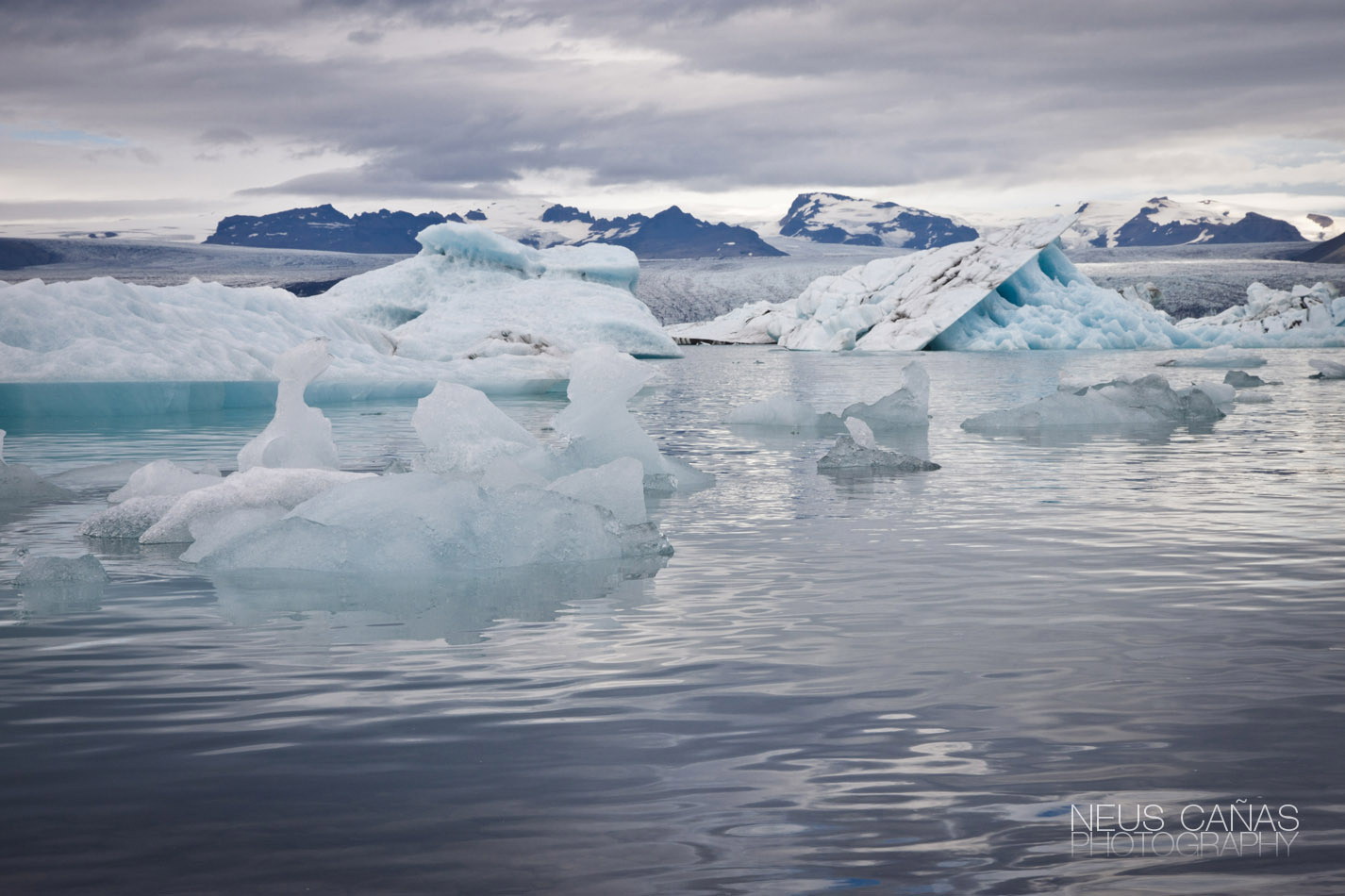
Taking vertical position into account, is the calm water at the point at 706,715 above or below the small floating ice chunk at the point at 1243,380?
below

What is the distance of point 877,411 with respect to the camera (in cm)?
1165

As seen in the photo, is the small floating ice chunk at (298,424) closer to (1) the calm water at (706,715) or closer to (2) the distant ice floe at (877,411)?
(1) the calm water at (706,715)

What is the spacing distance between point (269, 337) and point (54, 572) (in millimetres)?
11323

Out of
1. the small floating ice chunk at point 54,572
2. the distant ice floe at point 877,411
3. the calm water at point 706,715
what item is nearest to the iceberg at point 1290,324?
the distant ice floe at point 877,411

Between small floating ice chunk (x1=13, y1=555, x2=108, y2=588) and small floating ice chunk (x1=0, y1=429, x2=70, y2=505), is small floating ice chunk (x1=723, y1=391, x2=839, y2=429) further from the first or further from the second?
small floating ice chunk (x1=13, y1=555, x2=108, y2=588)

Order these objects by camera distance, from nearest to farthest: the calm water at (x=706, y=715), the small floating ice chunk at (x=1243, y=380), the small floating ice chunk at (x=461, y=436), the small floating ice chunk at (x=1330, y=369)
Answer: the calm water at (x=706, y=715)
the small floating ice chunk at (x=461, y=436)
the small floating ice chunk at (x=1243, y=380)
the small floating ice chunk at (x=1330, y=369)

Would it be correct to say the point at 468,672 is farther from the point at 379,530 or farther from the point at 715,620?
the point at 379,530

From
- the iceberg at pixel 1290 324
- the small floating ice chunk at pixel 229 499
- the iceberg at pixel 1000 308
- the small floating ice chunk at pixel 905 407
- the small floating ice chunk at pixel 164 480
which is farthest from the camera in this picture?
the iceberg at pixel 1290 324

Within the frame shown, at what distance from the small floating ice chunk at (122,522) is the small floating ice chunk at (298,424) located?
3.83 feet

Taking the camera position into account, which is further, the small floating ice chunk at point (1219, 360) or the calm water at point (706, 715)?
the small floating ice chunk at point (1219, 360)

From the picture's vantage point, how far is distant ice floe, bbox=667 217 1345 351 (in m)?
31.6

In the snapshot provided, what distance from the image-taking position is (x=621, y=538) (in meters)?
5.12

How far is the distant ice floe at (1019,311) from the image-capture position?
31.6 metres

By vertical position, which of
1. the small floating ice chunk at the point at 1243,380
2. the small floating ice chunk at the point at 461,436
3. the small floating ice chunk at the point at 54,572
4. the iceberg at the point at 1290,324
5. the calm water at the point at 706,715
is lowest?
the calm water at the point at 706,715
